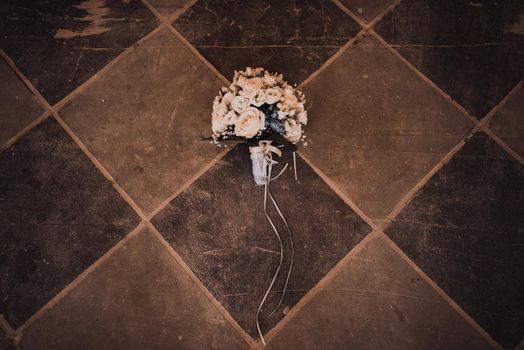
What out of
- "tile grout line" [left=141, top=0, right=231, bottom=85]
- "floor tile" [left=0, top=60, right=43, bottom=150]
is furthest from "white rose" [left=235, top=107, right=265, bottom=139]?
"floor tile" [left=0, top=60, right=43, bottom=150]

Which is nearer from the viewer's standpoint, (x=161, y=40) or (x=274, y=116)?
(x=274, y=116)

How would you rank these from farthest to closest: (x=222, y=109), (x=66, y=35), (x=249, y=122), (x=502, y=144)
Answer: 1. (x=66, y=35)
2. (x=502, y=144)
3. (x=222, y=109)
4. (x=249, y=122)

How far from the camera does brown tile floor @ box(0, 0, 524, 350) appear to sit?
7.87ft

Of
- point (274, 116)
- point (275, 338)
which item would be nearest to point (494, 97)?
point (274, 116)

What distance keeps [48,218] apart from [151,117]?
98 centimetres

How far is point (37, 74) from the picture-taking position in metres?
2.77

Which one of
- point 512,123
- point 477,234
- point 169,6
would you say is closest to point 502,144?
point 512,123

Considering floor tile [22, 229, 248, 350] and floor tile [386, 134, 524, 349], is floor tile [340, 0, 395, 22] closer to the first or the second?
floor tile [386, 134, 524, 349]

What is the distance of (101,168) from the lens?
103 inches

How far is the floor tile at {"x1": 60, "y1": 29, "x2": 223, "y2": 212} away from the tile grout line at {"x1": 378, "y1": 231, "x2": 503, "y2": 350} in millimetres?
1331

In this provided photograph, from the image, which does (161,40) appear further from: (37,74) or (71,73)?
(37,74)

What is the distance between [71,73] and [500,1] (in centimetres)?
325

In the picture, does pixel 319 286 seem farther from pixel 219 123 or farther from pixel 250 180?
pixel 219 123

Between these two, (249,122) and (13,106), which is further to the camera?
(13,106)
